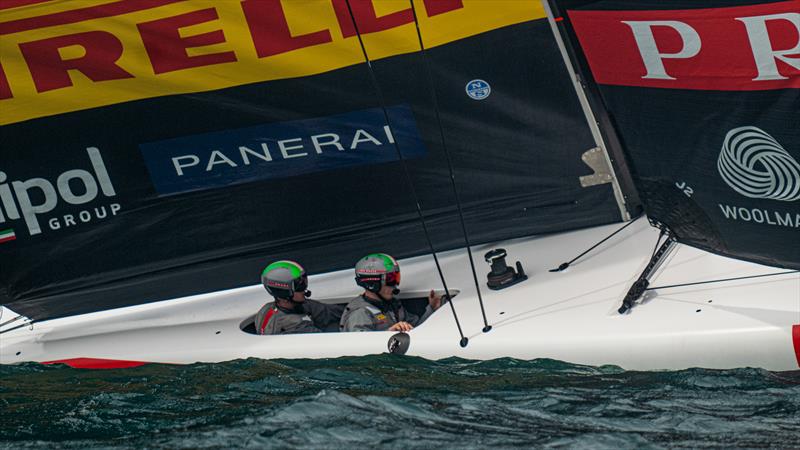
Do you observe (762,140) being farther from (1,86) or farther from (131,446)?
(1,86)

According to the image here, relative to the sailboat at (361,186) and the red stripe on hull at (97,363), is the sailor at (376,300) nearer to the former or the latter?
the sailboat at (361,186)

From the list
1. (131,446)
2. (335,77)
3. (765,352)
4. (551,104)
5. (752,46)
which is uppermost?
(335,77)

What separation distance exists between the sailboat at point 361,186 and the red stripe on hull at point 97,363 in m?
0.05

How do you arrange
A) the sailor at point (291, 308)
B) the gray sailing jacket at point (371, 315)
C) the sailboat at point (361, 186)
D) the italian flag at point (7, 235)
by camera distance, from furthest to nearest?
the italian flag at point (7, 235)
the sailor at point (291, 308)
the gray sailing jacket at point (371, 315)
the sailboat at point (361, 186)

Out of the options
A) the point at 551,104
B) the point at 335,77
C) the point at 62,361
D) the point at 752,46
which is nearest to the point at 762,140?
the point at 752,46

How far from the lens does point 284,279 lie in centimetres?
552

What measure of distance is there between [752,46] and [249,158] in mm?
2632

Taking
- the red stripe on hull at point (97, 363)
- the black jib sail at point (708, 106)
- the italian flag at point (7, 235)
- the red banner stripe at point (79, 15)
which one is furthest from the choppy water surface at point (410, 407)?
the red banner stripe at point (79, 15)

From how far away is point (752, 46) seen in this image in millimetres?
4238

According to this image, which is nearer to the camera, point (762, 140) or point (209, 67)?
point (762, 140)

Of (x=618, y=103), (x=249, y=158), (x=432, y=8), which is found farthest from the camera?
(x=249, y=158)

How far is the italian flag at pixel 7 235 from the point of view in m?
6.06

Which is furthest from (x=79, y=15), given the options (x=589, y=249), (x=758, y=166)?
(x=758, y=166)

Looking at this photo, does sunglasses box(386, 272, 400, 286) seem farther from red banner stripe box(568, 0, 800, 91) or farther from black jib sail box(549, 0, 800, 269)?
red banner stripe box(568, 0, 800, 91)
